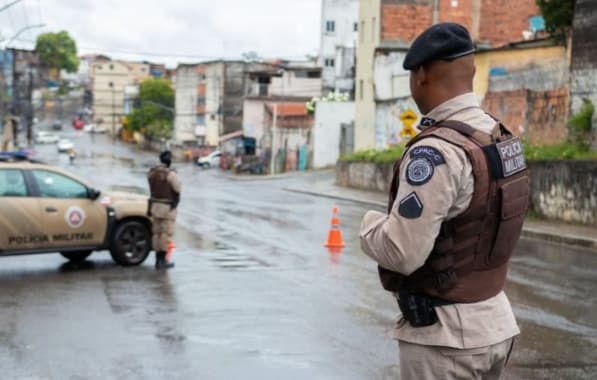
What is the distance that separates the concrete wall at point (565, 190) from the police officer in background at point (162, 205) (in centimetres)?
1063

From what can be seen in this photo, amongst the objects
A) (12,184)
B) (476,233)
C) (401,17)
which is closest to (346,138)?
(401,17)

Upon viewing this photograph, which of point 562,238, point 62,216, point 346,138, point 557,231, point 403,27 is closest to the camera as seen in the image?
point 62,216

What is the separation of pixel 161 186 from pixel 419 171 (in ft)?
34.2

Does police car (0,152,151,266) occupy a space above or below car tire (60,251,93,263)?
above

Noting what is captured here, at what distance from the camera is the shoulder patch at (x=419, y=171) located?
10.1 ft

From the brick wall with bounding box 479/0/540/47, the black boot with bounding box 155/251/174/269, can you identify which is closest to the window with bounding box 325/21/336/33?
the brick wall with bounding box 479/0/540/47

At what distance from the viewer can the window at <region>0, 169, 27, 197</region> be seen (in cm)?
1238

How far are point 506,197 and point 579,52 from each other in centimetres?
2005

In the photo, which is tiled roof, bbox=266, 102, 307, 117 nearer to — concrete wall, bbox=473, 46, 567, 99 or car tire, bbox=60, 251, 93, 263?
concrete wall, bbox=473, 46, 567, 99

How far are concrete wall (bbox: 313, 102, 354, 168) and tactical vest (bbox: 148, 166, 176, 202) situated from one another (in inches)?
1839

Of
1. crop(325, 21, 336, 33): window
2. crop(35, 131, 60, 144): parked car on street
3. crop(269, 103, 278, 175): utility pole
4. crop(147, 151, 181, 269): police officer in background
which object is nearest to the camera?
→ crop(147, 151, 181, 269): police officer in background

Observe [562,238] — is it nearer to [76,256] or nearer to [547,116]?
[547,116]

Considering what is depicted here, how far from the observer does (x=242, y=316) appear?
9.59 metres

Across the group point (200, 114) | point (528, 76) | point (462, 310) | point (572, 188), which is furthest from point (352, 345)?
point (200, 114)
